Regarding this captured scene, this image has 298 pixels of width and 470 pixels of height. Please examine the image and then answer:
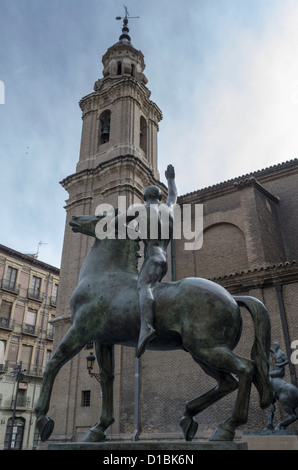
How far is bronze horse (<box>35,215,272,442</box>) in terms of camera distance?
3453mm

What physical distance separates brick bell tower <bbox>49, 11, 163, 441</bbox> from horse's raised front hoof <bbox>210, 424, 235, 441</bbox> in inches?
532

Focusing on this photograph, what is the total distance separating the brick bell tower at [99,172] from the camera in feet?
56.1

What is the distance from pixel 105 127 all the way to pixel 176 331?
21.9m

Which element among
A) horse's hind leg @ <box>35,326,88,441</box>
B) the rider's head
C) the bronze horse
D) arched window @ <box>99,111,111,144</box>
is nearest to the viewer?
the bronze horse

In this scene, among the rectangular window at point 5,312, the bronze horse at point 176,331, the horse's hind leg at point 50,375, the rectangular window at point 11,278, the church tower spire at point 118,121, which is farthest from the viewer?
the rectangular window at point 11,278

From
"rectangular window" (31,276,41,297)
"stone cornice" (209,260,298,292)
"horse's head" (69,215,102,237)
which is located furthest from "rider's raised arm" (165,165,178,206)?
"rectangular window" (31,276,41,297)

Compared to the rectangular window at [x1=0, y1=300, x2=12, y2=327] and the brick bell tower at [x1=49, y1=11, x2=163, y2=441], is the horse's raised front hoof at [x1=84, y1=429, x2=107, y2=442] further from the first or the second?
the rectangular window at [x1=0, y1=300, x2=12, y2=327]

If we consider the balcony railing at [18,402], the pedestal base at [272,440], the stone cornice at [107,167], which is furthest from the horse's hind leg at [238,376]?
the balcony railing at [18,402]

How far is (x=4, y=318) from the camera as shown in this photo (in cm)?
3066

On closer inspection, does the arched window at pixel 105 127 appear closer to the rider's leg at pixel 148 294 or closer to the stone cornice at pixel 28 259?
the stone cornice at pixel 28 259

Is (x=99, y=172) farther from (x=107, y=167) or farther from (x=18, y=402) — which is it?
(x=18, y=402)

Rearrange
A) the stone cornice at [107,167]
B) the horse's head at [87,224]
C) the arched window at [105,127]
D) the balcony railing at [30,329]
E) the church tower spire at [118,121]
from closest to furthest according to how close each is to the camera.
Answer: the horse's head at [87,224] → the stone cornice at [107,167] → the church tower spire at [118,121] → the arched window at [105,127] → the balcony railing at [30,329]

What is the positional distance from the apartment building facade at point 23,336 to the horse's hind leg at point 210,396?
25598 millimetres
